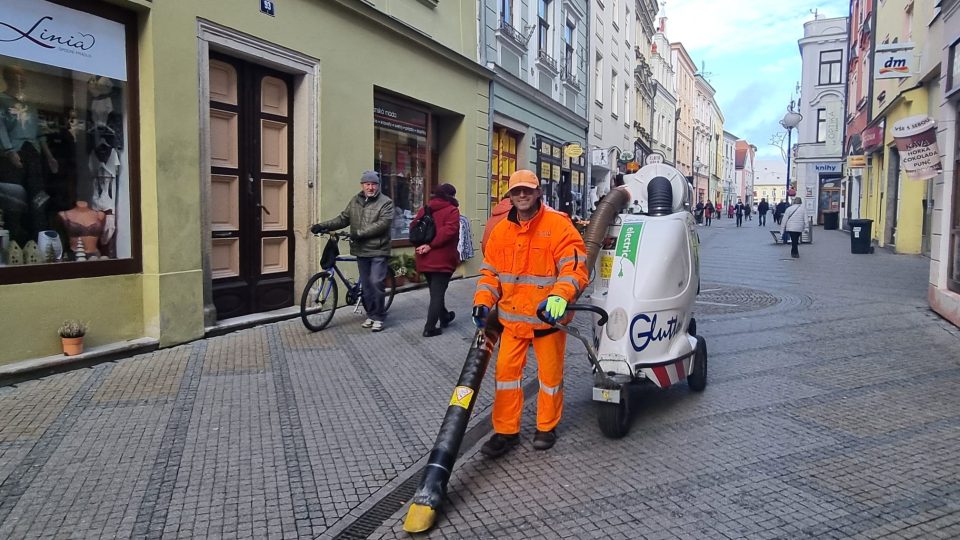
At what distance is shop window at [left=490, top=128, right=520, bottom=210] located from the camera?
15.1 meters

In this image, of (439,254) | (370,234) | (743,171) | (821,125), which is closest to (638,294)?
(439,254)

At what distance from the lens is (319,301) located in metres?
7.70

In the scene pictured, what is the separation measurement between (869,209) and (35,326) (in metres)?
28.3

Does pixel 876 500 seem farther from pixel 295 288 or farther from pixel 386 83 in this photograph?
pixel 386 83

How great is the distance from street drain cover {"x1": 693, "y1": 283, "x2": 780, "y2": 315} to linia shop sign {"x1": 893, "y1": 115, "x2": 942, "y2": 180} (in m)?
2.62

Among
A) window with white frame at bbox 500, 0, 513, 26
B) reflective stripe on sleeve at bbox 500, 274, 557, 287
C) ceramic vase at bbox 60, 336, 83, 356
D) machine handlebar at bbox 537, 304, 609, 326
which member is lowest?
ceramic vase at bbox 60, 336, 83, 356

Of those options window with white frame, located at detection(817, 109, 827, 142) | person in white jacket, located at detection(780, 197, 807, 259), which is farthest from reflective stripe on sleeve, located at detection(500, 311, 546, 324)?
window with white frame, located at detection(817, 109, 827, 142)

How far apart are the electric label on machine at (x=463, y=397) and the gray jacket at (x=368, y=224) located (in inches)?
162

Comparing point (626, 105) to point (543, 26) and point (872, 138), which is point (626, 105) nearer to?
point (872, 138)

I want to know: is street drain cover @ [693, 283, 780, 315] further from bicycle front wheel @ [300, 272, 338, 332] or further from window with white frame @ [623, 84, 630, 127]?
window with white frame @ [623, 84, 630, 127]

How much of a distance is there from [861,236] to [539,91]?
10.1 metres

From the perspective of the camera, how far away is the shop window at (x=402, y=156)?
35.4 ft

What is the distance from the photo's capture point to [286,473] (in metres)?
3.91

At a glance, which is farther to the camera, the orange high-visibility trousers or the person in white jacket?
the person in white jacket
